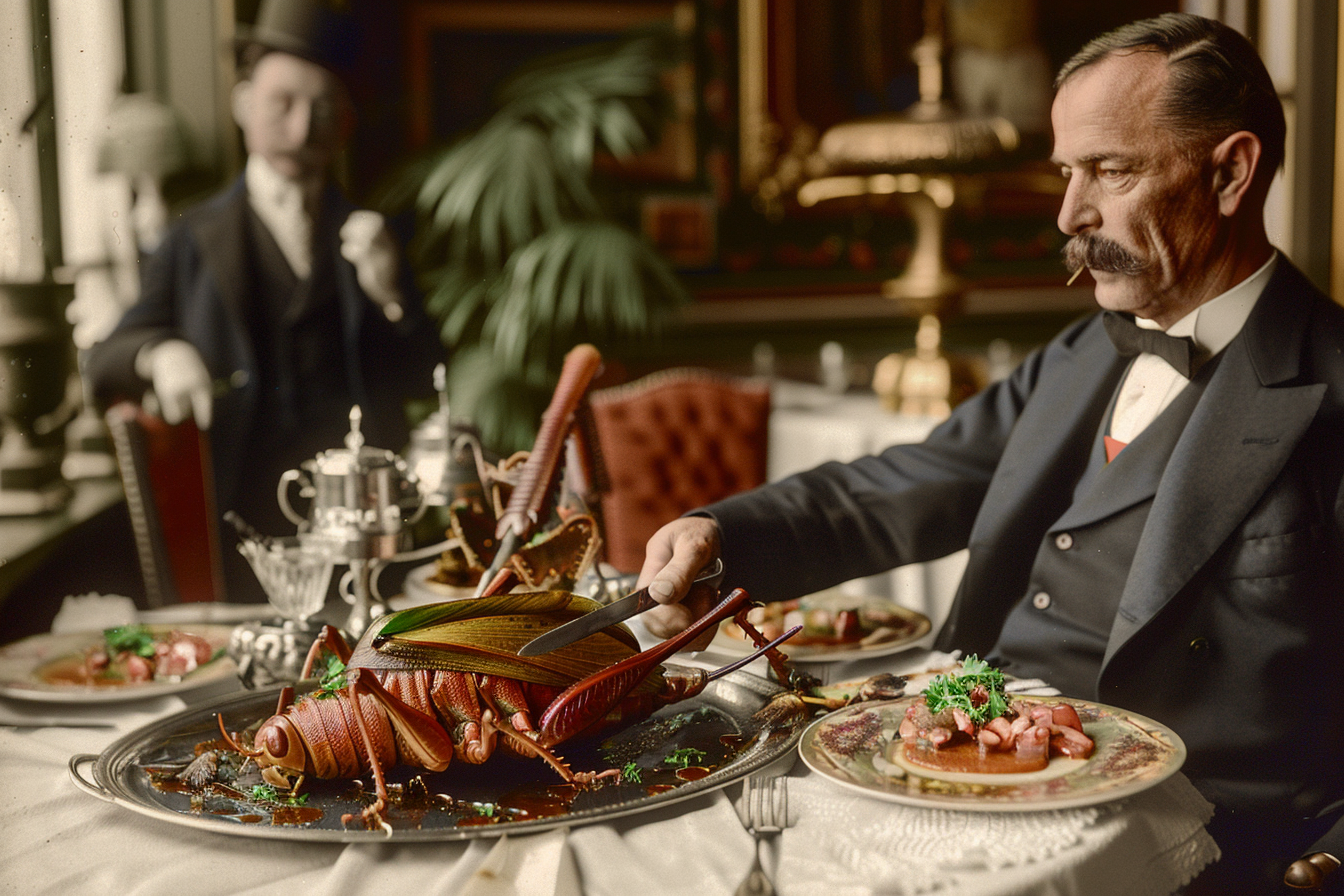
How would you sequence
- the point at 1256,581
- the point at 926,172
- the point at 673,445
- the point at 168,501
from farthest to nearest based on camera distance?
the point at 926,172 < the point at 673,445 < the point at 168,501 < the point at 1256,581

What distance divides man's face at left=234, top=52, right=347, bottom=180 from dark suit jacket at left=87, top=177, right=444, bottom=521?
0.13 meters

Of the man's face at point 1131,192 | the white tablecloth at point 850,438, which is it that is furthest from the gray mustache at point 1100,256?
the white tablecloth at point 850,438

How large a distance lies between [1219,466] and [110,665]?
121cm

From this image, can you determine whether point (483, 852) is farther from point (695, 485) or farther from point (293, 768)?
point (695, 485)

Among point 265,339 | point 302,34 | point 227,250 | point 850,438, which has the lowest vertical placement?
point 850,438

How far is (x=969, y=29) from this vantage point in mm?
5457

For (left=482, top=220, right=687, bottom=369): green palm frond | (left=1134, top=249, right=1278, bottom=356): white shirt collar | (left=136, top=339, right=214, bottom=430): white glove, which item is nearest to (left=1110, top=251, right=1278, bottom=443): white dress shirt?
(left=1134, top=249, right=1278, bottom=356): white shirt collar

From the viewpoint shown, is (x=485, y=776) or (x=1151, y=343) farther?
(x=1151, y=343)

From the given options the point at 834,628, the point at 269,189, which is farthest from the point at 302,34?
the point at 834,628

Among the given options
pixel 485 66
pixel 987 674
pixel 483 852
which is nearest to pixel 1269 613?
pixel 987 674

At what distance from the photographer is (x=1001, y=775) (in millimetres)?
912

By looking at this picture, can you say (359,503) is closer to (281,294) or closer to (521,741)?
(521,741)

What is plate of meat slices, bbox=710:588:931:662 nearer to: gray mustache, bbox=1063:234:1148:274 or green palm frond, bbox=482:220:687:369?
gray mustache, bbox=1063:234:1148:274

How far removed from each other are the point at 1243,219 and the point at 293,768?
1.12 m
